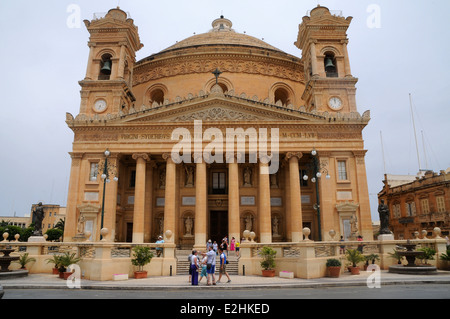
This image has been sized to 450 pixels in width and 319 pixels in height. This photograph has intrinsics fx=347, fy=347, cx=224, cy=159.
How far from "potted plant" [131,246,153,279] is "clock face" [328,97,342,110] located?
23.5 m

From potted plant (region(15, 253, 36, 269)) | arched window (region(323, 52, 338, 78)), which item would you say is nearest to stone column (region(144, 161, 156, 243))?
potted plant (region(15, 253, 36, 269))

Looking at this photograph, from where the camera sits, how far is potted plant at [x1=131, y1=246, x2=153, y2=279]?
18281 mm

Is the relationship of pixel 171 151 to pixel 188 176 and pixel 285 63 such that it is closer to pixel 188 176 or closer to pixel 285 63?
pixel 188 176

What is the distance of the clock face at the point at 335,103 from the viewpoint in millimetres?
33906

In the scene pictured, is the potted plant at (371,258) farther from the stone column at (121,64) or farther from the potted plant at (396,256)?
the stone column at (121,64)

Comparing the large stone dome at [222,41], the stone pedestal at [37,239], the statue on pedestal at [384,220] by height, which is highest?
the large stone dome at [222,41]

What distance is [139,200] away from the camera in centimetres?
3072

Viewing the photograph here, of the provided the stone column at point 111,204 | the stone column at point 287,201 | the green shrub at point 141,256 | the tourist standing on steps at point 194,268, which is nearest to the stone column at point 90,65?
the stone column at point 111,204

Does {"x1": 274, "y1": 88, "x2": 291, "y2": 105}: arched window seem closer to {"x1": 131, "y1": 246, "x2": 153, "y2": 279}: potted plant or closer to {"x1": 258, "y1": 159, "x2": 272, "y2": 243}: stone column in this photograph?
{"x1": 258, "y1": 159, "x2": 272, "y2": 243}: stone column

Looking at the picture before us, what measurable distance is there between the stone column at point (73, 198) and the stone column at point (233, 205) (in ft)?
44.5

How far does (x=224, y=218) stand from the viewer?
34.9 metres

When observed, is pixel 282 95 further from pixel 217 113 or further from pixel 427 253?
pixel 427 253
